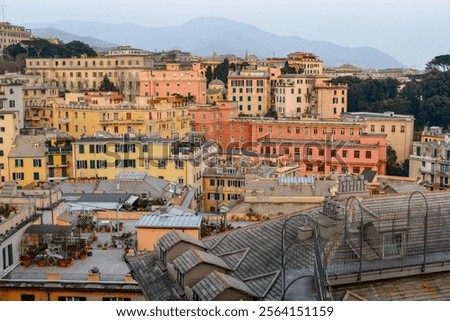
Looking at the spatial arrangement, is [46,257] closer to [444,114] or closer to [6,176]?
[6,176]

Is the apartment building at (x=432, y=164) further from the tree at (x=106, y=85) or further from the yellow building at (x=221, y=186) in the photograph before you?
the tree at (x=106, y=85)

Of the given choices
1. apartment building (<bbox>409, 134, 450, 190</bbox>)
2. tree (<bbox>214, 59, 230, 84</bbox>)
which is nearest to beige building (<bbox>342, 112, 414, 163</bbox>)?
apartment building (<bbox>409, 134, 450, 190</bbox>)

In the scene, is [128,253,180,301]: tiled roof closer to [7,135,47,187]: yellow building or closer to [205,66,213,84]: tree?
[7,135,47,187]: yellow building

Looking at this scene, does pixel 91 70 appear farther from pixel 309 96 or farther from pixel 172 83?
pixel 309 96

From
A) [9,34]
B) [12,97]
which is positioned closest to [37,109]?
[12,97]

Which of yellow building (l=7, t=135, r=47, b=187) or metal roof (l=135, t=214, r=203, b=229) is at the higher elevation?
metal roof (l=135, t=214, r=203, b=229)

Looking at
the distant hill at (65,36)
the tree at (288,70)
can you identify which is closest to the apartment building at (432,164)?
the tree at (288,70)
